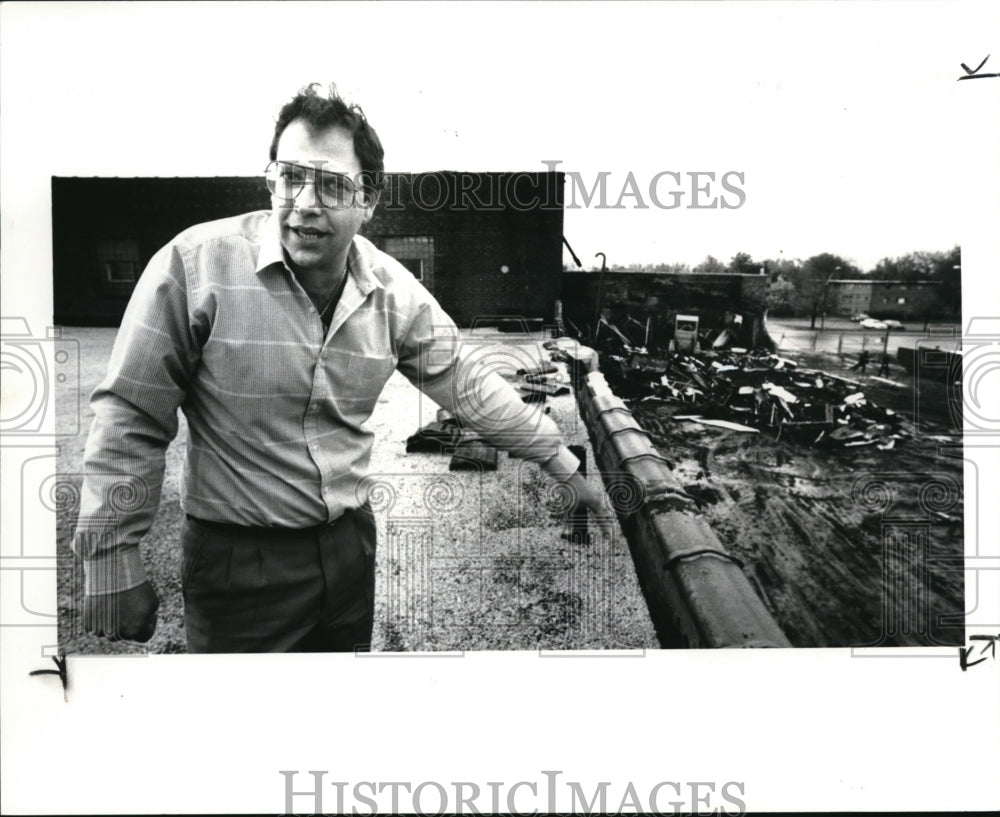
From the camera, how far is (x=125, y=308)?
249 centimetres

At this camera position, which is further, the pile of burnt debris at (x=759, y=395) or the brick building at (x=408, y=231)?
the pile of burnt debris at (x=759, y=395)

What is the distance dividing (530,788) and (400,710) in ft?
1.63

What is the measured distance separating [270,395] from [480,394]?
25.3 inches

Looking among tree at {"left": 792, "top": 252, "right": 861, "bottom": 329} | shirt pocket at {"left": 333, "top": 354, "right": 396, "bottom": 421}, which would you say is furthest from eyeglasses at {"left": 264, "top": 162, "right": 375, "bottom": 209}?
tree at {"left": 792, "top": 252, "right": 861, "bottom": 329}

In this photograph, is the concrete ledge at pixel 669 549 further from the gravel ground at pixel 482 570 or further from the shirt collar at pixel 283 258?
the shirt collar at pixel 283 258

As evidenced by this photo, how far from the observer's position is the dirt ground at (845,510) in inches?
105

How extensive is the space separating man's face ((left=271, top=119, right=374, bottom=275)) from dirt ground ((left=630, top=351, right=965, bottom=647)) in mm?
1057

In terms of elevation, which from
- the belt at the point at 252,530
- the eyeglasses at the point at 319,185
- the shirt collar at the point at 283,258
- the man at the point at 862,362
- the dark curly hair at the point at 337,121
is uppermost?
the dark curly hair at the point at 337,121

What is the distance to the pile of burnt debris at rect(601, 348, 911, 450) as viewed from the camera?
2682 mm

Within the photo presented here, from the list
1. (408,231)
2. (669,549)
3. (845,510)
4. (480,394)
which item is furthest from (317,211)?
(845,510)

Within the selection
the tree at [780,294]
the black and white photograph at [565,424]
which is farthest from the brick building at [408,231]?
the tree at [780,294]

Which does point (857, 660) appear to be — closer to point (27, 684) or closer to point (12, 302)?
point (27, 684)

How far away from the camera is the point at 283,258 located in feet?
7.80

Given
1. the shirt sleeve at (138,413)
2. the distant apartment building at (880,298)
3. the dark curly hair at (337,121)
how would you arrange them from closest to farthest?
the shirt sleeve at (138,413), the dark curly hair at (337,121), the distant apartment building at (880,298)
